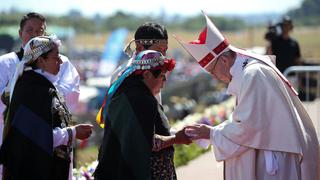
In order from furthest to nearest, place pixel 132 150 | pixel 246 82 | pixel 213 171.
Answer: pixel 213 171
pixel 246 82
pixel 132 150

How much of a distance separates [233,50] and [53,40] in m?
1.32

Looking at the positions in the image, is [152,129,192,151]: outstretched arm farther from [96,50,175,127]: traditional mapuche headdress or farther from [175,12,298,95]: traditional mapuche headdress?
[175,12,298,95]: traditional mapuche headdress

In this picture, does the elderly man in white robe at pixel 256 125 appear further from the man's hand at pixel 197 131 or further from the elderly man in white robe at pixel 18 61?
the elderly man in white robe at pixel 18 61

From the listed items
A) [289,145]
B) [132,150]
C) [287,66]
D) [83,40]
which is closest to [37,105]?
[132,150]

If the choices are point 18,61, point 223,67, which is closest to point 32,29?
point 18,61

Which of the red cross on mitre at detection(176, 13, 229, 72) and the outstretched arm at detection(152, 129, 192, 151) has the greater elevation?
the red cross on mitre at detection(176, 13, 229, 72)

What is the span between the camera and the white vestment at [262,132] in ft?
16.5

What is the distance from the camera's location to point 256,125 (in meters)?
5.03

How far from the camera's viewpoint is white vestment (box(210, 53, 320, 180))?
5.03 meters

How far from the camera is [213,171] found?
9414 millimetres

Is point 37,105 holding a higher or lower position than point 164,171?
higher

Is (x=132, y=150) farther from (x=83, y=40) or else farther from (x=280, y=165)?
(x=83, y=40)

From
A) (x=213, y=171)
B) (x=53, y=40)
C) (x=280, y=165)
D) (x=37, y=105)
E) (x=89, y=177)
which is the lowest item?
(x=213, y=171)

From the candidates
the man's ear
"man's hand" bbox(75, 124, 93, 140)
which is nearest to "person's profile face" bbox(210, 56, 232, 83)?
the man's ear
